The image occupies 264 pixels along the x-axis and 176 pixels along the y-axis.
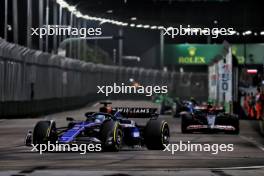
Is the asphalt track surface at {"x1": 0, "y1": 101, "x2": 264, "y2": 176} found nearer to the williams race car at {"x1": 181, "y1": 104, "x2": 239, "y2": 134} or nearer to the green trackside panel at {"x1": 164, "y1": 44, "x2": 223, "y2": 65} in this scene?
the williams race car at {"x1": 181, "y1": 104, "x2": 239, "y2": 134}

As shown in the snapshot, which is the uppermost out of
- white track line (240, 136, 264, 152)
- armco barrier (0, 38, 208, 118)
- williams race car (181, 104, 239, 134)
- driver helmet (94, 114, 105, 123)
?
armco barrier (0, 38, 208, 118)

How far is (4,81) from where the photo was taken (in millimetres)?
30672

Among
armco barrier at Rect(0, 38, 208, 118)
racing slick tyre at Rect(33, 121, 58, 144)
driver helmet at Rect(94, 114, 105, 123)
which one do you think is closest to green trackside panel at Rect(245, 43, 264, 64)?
armco barrier at Rect(0, 38, 208, 118)

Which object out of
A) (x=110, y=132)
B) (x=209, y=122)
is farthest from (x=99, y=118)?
(x=209, y=122)

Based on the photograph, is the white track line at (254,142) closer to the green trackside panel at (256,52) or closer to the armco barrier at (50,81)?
the armco barrier at (50,81)

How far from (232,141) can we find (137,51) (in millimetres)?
45404

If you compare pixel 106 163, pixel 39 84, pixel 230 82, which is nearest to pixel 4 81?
pixel 39 84

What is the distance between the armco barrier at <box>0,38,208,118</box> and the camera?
31.0 m

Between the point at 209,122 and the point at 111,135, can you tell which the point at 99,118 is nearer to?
the point at 111,135

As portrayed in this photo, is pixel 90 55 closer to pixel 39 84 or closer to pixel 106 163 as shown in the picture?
pixel 39 84

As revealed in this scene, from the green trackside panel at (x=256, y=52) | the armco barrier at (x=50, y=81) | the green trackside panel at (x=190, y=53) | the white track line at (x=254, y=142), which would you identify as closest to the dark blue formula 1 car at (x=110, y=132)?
the white track line at (x=254, y=142)

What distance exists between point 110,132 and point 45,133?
141cm

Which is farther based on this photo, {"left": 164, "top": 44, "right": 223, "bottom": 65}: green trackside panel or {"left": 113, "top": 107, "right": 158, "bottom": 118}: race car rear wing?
{"left": 164, "top": 44, "right": 223, "bottom": 65}: green trackside panel

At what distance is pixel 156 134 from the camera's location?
1559 centimetres
